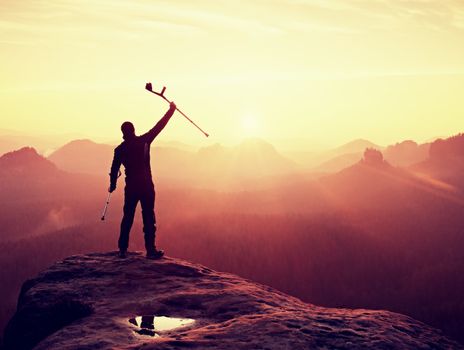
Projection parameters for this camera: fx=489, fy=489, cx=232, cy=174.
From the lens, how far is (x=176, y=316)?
8148mm

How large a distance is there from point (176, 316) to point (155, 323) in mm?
A: 444

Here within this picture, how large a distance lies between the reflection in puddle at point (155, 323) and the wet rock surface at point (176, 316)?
2 cm

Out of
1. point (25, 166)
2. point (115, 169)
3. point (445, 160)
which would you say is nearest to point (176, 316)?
point (115, 169)

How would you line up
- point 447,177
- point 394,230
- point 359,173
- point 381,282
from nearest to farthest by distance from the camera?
point 381,282 → point 394,230 → point 447,177 → point 359,173

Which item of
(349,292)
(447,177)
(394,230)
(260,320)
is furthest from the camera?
(447,177)

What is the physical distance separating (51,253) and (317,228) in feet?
72.2

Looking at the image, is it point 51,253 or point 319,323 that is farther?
point 51,253

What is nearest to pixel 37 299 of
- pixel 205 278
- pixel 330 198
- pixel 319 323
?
pixel 205 278

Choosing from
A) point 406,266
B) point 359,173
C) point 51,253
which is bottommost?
point 51,253

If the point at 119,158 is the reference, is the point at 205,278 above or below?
below

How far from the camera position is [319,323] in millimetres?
7297

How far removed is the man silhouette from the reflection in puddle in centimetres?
403

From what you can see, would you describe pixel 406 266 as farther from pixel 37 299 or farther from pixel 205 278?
pixel 37 299

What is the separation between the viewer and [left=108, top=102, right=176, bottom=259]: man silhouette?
11.9m
